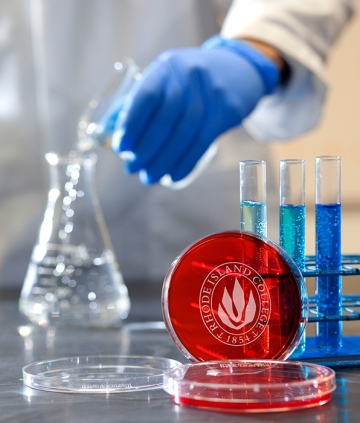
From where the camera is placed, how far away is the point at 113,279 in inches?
42.6

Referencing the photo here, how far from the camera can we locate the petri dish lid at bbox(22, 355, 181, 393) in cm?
61

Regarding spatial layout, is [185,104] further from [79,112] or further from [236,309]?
[236,309]

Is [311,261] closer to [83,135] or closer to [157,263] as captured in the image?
[83,135]

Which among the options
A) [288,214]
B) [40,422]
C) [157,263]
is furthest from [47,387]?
[157,263]

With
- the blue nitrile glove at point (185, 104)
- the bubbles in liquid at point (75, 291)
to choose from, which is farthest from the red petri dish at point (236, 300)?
the blue nitrile glove at point (185, 104)

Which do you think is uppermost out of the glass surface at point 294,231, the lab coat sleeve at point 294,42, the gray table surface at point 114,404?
the lab coat sleeve at point 294,42

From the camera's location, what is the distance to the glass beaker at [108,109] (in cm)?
125

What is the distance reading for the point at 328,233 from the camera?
67 cm

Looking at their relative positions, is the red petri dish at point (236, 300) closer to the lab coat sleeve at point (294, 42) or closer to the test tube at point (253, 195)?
the test tube at point (253, 195)

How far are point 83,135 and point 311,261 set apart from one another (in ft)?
2.16

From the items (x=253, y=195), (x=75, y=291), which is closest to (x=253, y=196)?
(x=253, y=195)

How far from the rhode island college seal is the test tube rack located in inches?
2.3

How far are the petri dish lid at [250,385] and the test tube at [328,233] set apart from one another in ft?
0.31

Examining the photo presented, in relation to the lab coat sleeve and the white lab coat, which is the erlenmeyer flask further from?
the lab coat sleeve
